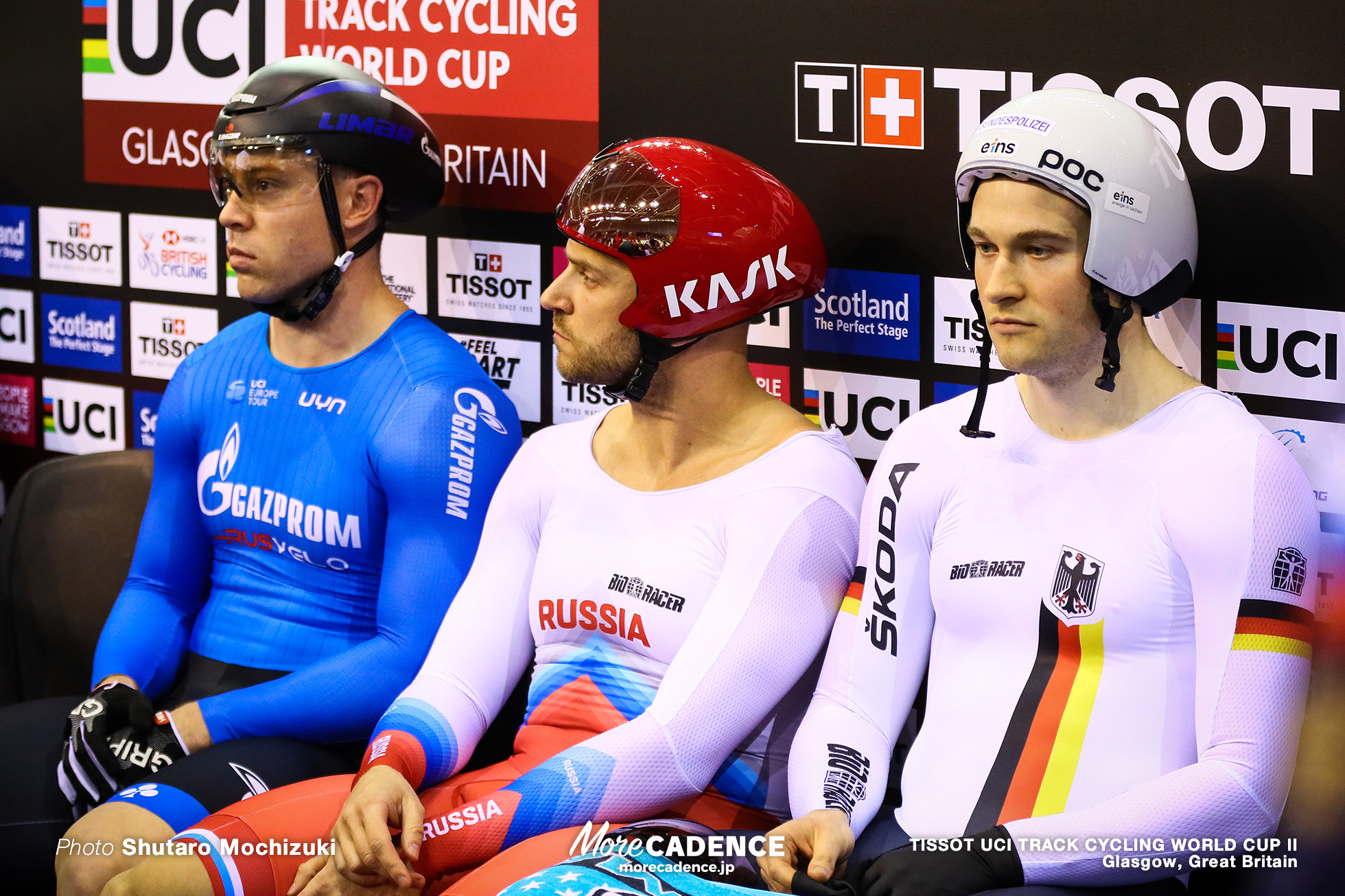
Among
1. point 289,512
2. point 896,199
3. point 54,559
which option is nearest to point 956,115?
point 896,199

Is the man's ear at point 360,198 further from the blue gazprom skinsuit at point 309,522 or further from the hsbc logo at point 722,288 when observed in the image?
the hsbc logo at point 722,288

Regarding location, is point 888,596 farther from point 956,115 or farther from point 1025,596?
point 956,115

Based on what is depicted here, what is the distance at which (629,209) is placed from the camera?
2818 millimetres

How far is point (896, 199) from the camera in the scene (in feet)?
10.3

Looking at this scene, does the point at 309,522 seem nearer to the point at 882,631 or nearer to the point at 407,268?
the point at 407,268

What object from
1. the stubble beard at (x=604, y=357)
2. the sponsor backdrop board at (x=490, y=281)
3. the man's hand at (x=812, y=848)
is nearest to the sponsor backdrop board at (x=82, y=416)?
the sponsor backdrop board at (x=490, y=281)

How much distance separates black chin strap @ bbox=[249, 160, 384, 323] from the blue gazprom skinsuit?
0.44 ft

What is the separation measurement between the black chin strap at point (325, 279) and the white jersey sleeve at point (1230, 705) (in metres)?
1.89

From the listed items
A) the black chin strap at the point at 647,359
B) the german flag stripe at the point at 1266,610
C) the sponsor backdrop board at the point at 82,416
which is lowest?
the german flag stripe at the point at 1266,610

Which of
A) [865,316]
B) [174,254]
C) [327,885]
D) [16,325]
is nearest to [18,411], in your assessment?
[16,325]

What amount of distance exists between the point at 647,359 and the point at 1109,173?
3.01 ft

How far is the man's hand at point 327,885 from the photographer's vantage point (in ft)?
8.25

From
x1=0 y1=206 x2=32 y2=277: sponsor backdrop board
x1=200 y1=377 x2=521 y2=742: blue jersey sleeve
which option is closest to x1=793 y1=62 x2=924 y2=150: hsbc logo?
x1=200 y1=377 x2=521 y2=742: blue jersey sleeve

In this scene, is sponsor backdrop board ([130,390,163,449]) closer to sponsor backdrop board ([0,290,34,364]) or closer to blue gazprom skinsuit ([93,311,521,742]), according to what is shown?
sponsor backdrop board ([0,290,34,364])
